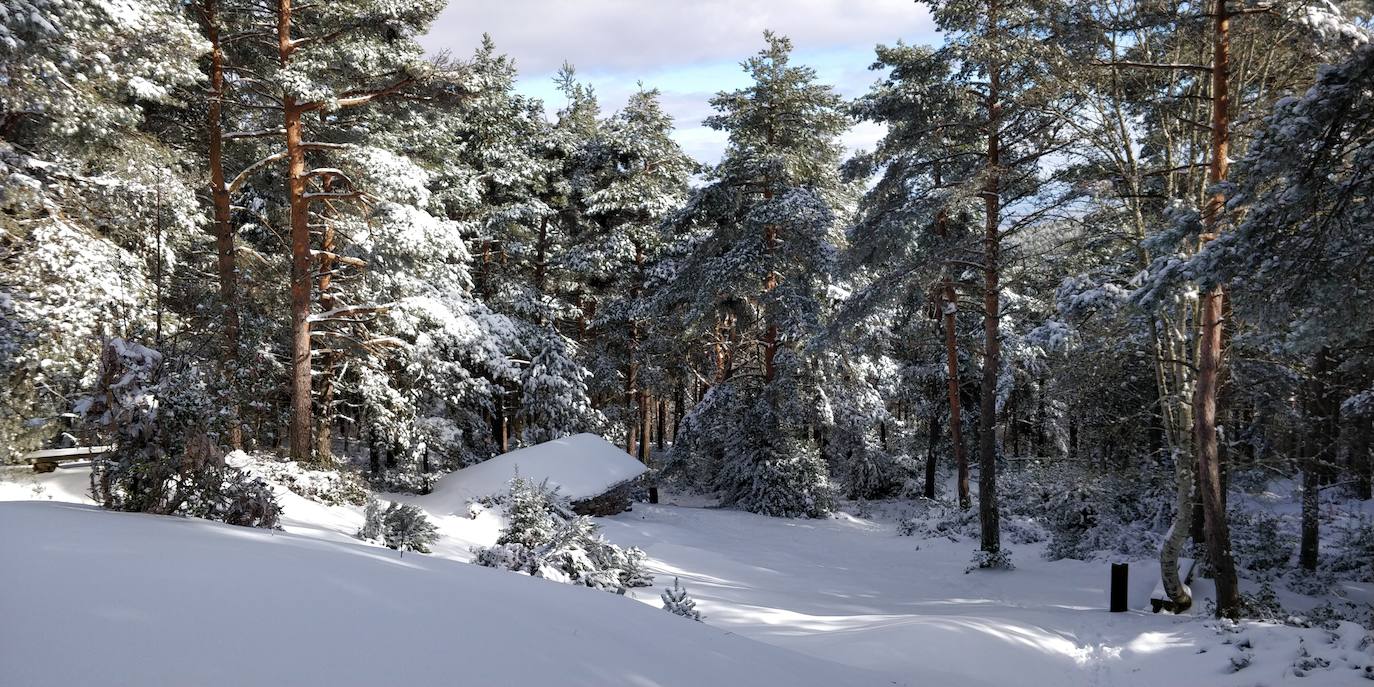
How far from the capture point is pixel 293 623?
3.43 metres

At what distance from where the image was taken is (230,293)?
12422 millimetres

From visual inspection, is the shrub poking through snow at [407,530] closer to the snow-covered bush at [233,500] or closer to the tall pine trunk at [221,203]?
the snow-covered bush at [233,500]

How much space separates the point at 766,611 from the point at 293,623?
6.10m

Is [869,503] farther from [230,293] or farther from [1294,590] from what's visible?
[230,293]

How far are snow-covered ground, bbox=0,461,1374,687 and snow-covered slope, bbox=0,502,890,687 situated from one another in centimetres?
2

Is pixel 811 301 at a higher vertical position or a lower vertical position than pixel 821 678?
higher

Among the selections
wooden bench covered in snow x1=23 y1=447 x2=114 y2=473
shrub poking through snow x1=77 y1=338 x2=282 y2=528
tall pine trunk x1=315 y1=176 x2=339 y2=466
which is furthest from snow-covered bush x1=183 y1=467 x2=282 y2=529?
tall pine trunk x1=315 y1=176 x2=339 y2=466

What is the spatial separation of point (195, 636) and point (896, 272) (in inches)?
466

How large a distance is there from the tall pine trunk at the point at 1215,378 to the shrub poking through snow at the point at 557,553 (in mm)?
6887

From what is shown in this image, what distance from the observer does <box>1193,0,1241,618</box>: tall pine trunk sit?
8.41 metres

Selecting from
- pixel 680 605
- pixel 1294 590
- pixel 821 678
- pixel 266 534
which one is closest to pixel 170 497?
pixel 266 534

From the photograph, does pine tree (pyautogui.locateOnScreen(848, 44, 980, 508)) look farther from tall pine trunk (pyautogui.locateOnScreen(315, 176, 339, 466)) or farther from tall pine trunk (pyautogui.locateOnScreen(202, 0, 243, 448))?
tall pine trunk (pyautogui.locateOnScreen(202, 0, 243, 448))

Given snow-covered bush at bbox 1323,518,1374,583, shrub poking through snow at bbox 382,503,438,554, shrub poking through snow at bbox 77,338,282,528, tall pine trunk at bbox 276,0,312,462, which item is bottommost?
snow-covered bush at bbox 1323,518,1374,583

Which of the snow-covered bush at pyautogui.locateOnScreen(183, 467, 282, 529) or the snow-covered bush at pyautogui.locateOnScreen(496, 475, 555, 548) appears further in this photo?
the snow-covered bush at pyautogui.locateOnScreen(496, 475, 555, 548)
